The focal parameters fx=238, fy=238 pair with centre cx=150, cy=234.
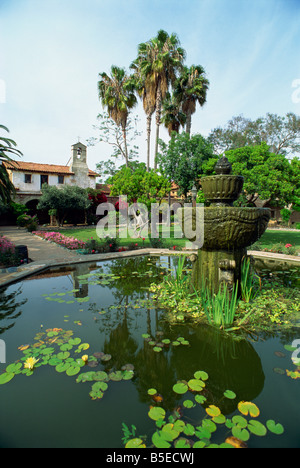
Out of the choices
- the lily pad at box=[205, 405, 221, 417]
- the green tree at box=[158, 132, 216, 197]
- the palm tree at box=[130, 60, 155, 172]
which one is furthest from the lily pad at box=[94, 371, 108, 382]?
the palm tree at box=[130, 60, 155, 172]

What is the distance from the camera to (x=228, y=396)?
221 centimetres

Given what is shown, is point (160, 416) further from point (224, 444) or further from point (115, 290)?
point (115, 290)

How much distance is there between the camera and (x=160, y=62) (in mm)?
18719

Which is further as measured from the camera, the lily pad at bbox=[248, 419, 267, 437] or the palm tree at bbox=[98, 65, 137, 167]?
the palm tree at bbox=[98, 65, 137, 167]

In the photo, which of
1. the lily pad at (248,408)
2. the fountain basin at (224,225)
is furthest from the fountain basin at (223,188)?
the lily pad at (248,408)

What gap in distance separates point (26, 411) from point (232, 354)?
88.2 inches

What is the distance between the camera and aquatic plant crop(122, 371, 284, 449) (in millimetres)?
1743

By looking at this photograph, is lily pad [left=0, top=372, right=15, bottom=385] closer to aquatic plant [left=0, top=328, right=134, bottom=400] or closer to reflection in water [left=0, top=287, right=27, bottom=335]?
aquatic plant [left=0, top=328, right=134, bottom=400]

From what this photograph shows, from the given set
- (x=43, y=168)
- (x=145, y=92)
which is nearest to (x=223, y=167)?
(x=145, y=92)

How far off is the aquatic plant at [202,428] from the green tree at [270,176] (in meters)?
11.1

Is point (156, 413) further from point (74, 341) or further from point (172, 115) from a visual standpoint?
point (172, 115)

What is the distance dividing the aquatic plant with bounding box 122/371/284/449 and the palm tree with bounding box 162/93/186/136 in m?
23.5

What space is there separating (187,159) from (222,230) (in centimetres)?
1407
